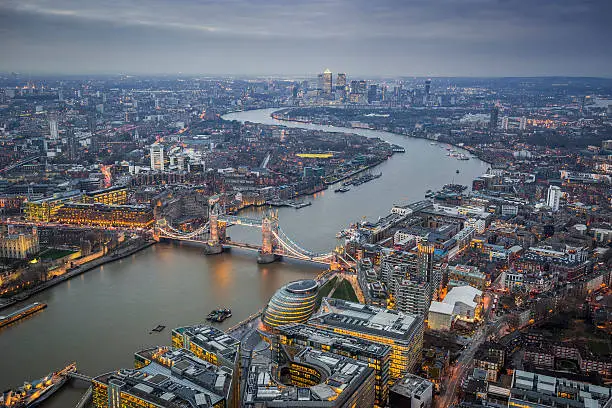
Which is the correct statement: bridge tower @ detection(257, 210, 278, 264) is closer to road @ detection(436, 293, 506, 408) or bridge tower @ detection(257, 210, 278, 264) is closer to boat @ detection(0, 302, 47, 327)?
boat @ detection(0, 302, 47, 327)

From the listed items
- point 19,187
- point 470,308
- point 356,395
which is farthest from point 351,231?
point 19,187

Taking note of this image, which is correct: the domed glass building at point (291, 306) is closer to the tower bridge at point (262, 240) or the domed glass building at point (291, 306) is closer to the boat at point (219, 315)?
the boat at point (219, 315)

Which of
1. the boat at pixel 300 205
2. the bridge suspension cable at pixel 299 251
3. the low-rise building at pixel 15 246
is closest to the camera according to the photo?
the bridge suspension cable at pixel 299 251

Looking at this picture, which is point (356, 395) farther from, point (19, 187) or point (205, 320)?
point (19, 187)

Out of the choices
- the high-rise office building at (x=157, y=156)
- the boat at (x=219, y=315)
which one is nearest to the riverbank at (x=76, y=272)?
the boat at (x=219, y=315)

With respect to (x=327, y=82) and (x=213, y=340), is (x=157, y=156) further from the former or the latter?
(x=327, y=82)

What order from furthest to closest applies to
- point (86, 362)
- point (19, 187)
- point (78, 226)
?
point (19, 187), point (78, 226), point (86, 362)
